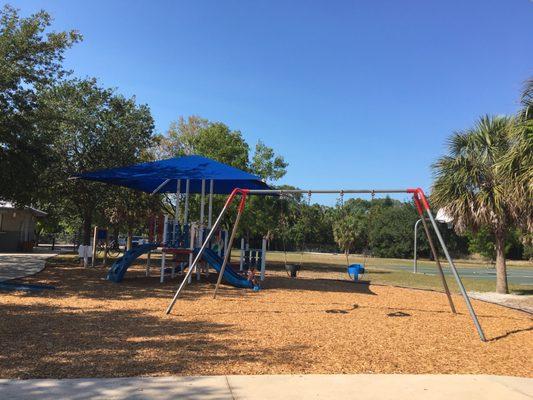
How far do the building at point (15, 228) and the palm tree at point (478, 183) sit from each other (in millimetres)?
26221

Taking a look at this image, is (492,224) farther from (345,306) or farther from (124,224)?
(124,224)

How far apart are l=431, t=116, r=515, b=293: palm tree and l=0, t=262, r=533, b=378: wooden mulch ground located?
445 cm

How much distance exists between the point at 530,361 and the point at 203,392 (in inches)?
176

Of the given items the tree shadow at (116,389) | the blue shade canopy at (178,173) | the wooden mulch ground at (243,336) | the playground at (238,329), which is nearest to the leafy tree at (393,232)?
the blue shade canopy at (178,173)

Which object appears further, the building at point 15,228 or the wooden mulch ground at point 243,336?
the building at point 15,228

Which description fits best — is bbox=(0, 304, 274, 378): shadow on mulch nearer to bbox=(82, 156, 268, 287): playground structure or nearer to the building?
bbox=(82, 156, 268, 287): playground structure

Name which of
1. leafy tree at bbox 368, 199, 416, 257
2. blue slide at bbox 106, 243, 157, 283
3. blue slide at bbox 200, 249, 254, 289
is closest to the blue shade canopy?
blue slide at bbox 106, 243, 157, 283

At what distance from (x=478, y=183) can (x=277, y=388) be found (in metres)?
13.5

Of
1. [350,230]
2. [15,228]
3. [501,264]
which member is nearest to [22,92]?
[501,264]

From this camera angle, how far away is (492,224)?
1608 cm

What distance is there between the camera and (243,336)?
7.32 metres

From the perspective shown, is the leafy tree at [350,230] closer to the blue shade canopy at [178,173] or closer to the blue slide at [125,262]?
the blue shade canopy at [178,173]

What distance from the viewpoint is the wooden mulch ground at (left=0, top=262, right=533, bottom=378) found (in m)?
5.71

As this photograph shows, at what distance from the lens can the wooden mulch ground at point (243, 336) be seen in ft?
18.7
